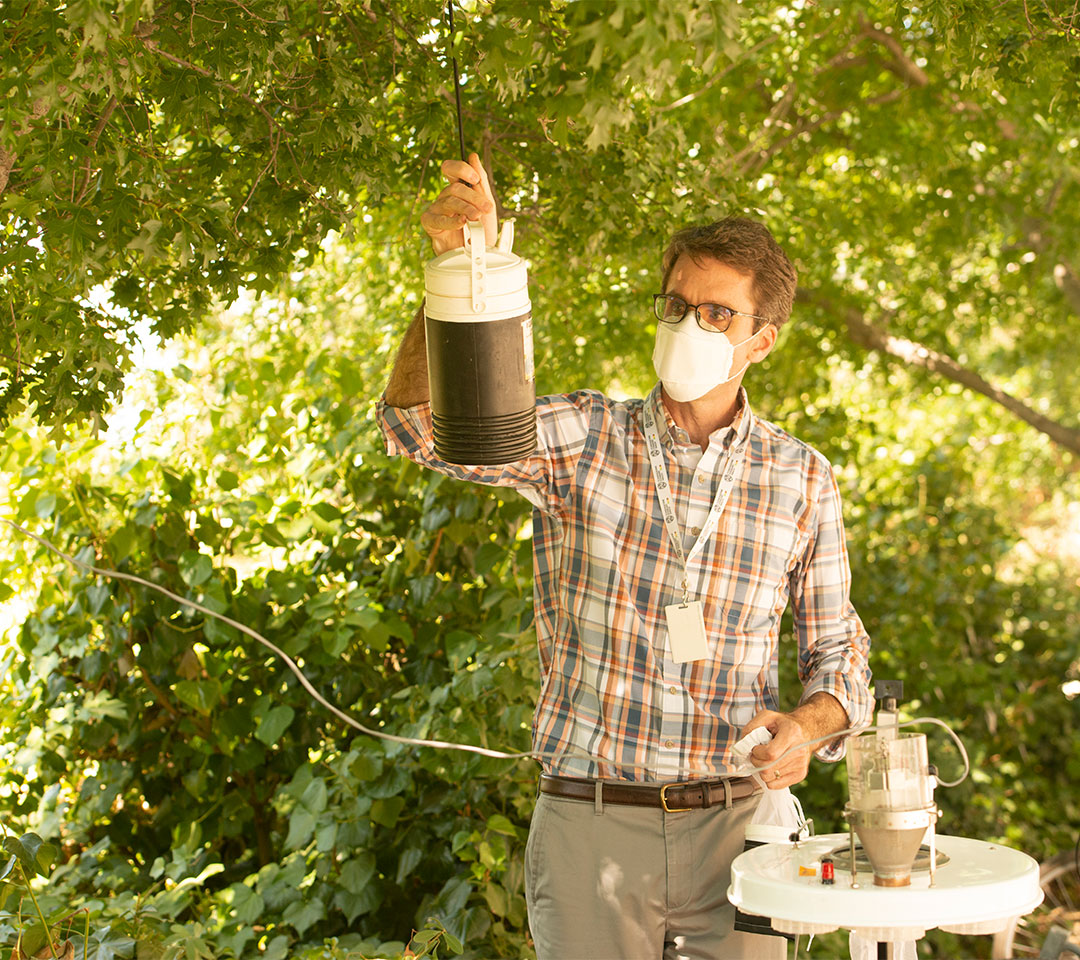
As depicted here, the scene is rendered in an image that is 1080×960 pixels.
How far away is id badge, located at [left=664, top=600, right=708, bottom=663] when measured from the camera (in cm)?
224

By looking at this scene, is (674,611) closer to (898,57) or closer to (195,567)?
(195,567)

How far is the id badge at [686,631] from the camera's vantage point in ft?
7.36

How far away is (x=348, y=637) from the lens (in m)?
3.46

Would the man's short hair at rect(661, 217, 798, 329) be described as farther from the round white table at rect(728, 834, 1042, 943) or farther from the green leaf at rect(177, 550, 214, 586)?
the green leaf at rect(177, 550, 214, 586)

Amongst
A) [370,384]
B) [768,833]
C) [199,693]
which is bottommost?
[768,833]

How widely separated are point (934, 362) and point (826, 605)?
195 inches

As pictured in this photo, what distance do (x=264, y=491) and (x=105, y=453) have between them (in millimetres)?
804

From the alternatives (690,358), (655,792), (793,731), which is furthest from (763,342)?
(655,792)

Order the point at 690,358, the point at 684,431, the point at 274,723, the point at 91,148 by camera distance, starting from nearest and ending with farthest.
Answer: the point at 91,148 → the point at 690,358 → the point at 684,431 → the point at 274,723

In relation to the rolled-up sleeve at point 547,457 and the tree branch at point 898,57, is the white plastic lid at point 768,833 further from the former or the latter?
the tree branch at point 898,57

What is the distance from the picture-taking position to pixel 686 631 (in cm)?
225

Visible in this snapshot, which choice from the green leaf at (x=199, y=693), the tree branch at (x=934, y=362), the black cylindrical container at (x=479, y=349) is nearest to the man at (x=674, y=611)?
the black cylindrical container at (x=479, y=349)

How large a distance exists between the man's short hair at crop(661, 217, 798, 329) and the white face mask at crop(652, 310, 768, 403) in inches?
5.9

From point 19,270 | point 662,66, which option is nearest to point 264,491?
point 19,270
